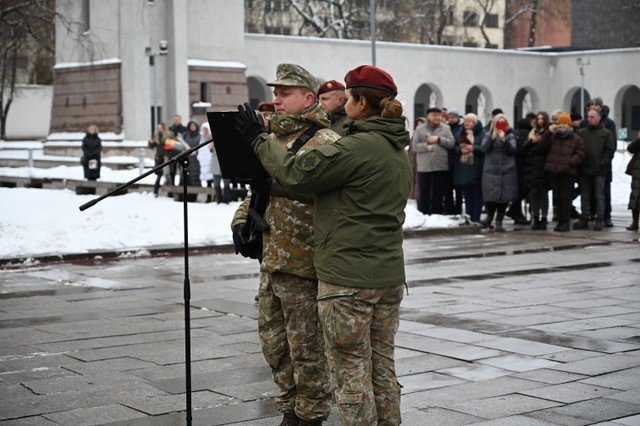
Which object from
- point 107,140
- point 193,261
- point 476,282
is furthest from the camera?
point 107,140

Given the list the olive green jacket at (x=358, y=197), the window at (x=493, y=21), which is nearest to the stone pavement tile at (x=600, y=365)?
the olive green jacket at (x=358, y=197)

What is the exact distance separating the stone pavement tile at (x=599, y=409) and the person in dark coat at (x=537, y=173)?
41.7 ft

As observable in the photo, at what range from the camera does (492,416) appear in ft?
22.6

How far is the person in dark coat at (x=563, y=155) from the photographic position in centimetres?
1917

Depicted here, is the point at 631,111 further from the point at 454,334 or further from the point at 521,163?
the point at 454,334

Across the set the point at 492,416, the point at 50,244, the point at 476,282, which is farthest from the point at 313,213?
the point at 50,244

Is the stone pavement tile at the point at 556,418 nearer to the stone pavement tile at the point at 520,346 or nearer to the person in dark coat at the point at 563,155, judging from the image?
the stone pavement tile at the point at 520,346

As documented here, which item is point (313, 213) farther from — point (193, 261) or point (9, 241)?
point (9, 241)

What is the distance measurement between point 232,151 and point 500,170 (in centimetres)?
1363

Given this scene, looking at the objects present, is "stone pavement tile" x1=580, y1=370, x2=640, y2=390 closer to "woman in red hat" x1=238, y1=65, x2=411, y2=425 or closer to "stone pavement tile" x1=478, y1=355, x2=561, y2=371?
"stone pavement tile" x1=478, y1=355, x2=561, y2=371

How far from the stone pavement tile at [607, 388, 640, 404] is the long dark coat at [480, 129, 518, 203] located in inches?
476

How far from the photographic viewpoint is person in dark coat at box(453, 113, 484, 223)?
20.2 meters

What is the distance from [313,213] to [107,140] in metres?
45.1

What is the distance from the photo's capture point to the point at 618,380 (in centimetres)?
784
